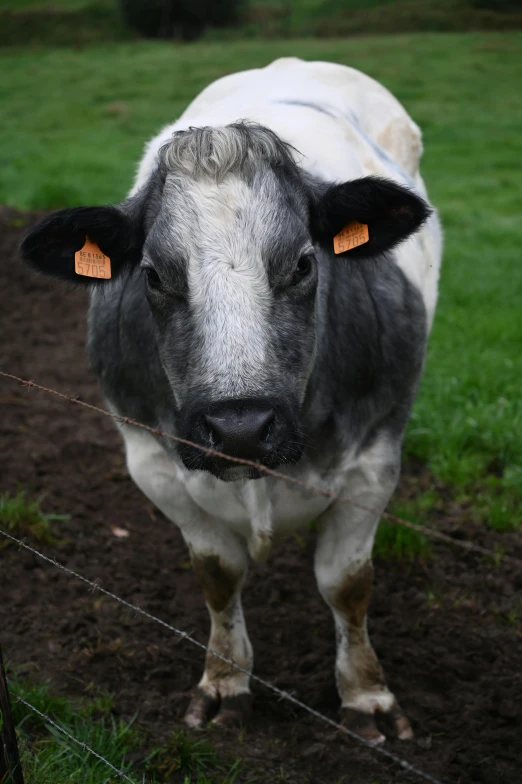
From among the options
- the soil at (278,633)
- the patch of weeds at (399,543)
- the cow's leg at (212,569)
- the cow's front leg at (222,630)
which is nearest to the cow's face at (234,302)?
the cow's leg at (212,569)

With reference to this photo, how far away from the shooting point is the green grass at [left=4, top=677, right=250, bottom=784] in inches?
111

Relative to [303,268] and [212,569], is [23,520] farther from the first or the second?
[303,268]

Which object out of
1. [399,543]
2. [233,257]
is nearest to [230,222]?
[233,257]

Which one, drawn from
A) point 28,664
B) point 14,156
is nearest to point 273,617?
point 28,664

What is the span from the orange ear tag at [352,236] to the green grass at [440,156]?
1995 mm

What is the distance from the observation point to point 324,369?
3.27 m

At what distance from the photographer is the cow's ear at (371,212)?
9.84 feet

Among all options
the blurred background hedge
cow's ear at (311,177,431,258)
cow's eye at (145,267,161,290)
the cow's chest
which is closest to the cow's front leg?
the cow's chest

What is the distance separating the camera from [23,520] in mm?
4496

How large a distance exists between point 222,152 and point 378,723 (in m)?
2.06

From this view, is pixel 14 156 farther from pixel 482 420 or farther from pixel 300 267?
pixel 300 267

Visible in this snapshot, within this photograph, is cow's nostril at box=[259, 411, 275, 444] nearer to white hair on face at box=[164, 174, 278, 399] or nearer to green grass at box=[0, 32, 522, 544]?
white hair on face at box=[164, 174, 278, 399]

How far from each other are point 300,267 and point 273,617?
182cm

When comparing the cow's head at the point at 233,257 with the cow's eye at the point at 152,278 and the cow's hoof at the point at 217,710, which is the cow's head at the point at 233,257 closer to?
the cow's eye at the point at 152,278
